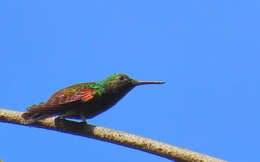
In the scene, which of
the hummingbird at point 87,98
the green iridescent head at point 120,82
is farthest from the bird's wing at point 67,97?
the green iridescent head at point 120,82

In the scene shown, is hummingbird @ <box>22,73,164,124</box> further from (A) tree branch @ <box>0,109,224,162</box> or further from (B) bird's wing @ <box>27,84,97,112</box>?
(A) tree branch @ <box>0,109,224,162</box>

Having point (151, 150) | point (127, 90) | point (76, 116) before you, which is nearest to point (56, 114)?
point (76, 116)

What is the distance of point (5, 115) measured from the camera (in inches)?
135

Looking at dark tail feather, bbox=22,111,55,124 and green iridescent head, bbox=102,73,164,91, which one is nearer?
dark tail feather, bbox=22,111,55,124

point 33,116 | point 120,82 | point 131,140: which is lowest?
point 131,140

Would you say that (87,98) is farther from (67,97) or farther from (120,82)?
(120,82)

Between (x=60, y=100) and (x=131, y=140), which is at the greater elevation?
(x=60, y=100)

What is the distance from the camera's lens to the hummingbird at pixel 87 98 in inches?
145

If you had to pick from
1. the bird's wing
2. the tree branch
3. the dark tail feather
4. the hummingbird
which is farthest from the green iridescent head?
the dark tail feather

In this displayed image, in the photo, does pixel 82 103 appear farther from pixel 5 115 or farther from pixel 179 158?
pixel 179 158

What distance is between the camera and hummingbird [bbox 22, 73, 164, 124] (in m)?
3.67

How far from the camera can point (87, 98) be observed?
3.81m

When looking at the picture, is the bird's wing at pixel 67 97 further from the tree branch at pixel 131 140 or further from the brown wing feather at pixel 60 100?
the tree branch at pixel 131 140

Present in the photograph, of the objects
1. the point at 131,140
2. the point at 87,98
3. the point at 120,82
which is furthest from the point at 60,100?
the point at 131,140
